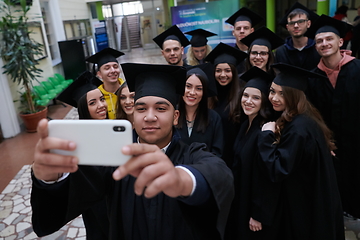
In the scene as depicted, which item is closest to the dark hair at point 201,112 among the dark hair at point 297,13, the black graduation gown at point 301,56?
the black graduation gown at point 301,56

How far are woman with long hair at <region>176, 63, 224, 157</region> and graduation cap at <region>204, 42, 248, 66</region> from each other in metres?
0.72

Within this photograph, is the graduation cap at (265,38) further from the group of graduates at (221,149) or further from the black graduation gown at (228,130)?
the black graduation gown at (228,130)

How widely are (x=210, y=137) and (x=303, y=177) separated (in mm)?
855

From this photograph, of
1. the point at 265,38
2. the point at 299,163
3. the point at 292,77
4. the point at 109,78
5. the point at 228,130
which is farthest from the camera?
the point at 265,38

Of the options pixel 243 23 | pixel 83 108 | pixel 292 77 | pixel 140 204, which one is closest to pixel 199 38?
pixel 243 23

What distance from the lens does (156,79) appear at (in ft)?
4.64

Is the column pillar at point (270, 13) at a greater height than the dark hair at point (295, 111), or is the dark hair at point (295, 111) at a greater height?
the column pillar at point (270, 13)

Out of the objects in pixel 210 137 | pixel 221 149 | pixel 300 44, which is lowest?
pixel 221 149

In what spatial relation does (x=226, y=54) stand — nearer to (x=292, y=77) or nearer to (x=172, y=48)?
(x=172, y=48)

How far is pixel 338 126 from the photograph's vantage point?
312cm

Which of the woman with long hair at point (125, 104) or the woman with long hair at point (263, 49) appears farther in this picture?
the woman with long hair at point (263, 49)

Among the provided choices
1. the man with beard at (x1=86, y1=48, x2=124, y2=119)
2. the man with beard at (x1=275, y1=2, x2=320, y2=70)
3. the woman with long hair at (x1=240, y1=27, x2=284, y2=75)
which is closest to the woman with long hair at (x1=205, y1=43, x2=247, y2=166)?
the woman with long hair at (x1=240, y1=27, x2=284, y2=75)

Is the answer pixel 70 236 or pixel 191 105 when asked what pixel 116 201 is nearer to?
pixel 191 105

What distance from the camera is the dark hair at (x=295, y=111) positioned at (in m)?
2.17
